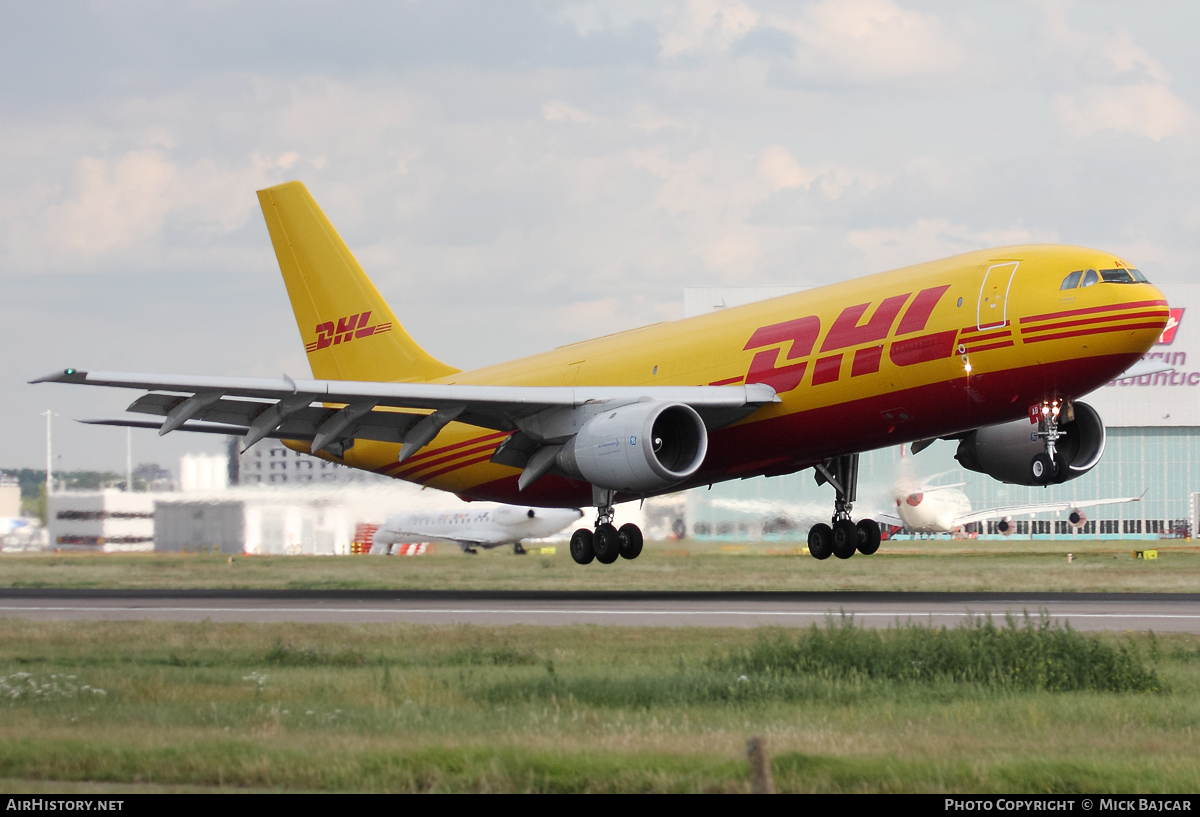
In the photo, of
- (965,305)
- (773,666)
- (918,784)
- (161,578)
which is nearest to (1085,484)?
(161,578)

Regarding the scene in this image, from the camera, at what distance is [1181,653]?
21000 millimetres

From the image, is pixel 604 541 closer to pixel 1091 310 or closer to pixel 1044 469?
pixel 1044 469

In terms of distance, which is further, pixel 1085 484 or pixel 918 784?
pixel 1085 484

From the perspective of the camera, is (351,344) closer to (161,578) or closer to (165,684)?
(161,578)

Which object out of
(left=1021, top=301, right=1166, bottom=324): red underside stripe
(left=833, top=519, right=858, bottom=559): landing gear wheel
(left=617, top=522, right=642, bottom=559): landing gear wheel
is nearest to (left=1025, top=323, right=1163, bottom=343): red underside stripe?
(left=1021, top=301, right=1166, bottom=324): red underside stripe

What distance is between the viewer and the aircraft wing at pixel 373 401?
97.6 ft

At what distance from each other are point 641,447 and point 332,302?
→ 16.2 metres

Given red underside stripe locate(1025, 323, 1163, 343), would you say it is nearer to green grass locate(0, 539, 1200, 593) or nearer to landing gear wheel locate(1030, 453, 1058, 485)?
landing gear wheel locate(1030, 453, 1058, 485)

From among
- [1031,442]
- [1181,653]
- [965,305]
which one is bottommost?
[1181,653]

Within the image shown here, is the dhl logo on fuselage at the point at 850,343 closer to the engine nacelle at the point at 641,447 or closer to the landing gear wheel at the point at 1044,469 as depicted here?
the engine nacelle at the point at 641,447

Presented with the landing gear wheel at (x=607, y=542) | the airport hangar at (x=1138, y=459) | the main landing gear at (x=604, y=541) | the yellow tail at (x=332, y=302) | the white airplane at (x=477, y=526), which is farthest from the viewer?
the airport hangar at (x=1138, y=459)

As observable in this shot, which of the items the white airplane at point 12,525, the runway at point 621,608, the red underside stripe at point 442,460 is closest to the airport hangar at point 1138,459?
the white airplane at point 12,525

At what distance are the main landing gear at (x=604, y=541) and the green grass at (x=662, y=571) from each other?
6981 millimetres
